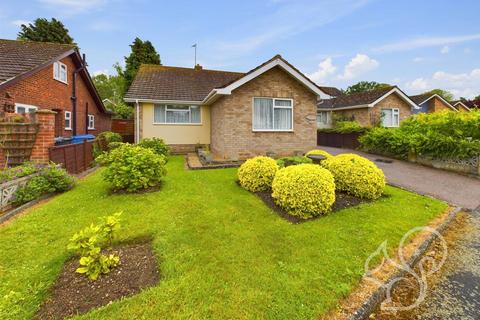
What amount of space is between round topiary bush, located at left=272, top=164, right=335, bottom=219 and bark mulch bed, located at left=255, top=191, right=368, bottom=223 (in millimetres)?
116

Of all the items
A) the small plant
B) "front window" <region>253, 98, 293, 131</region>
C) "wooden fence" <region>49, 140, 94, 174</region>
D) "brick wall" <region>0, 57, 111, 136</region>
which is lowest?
the small plant

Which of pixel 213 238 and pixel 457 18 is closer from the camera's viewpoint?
pixel 213 238

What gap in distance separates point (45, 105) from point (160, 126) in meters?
5.75

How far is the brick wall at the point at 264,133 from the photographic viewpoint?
10.8 meters

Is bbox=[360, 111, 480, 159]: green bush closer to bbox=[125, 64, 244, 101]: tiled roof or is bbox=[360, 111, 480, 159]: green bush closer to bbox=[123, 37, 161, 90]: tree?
bbox=[125, 64, 244, 101]: tiled roof

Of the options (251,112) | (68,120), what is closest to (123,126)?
(68,120)

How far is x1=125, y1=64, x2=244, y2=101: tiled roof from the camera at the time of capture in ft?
46.0

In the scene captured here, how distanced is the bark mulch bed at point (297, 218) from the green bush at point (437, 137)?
710cm

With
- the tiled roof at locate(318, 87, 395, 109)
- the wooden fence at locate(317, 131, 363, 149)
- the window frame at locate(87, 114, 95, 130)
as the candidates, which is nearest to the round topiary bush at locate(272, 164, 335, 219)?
the wooden fence at locate(317, 131, 363, 149)

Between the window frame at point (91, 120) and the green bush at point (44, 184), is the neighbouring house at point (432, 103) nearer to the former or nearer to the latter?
the green bush at point (44, 184)

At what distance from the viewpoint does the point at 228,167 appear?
9805 mm

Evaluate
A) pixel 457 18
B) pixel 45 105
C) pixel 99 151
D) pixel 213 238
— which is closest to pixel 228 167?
pixel 213 238

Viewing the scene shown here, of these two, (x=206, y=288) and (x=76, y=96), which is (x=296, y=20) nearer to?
(x=206, y=288)

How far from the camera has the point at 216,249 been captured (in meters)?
3.70
